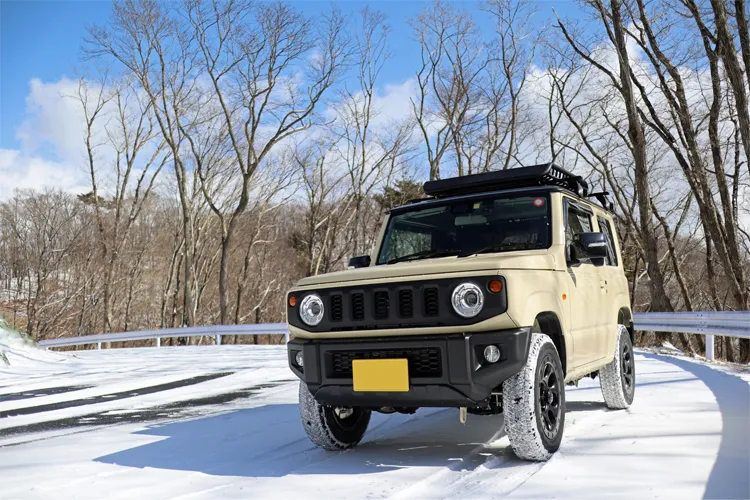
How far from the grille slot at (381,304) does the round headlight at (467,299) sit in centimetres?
46

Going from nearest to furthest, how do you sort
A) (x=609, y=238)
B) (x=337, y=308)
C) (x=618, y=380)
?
1. (x=337, y=308)
2. (x=618, y=380)
3. (x=609, y=238)

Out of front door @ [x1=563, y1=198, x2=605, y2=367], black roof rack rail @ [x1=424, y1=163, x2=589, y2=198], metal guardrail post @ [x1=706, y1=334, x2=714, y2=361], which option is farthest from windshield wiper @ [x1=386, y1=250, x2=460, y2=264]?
metal guardrail post @ [x1=706, y1=334, x2=714, y2=361]

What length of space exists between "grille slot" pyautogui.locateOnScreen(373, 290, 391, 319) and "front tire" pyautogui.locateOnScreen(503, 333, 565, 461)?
2.96 feet

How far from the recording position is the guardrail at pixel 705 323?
9.91 meters

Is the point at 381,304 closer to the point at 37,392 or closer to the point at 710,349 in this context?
the point at 37,392

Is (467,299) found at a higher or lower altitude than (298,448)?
higher

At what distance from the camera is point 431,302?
4.20 metres

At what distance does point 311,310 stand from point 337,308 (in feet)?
0.72

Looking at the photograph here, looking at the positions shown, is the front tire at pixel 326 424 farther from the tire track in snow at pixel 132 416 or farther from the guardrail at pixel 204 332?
the guardrail at pixel 204 332

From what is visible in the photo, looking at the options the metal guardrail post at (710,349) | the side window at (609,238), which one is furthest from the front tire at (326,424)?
the metal guardrail post at (710,349)

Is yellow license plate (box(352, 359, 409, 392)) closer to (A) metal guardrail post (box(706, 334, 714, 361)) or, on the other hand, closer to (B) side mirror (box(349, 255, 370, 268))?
(B) side mirror (box(349, 255, 370, 268))

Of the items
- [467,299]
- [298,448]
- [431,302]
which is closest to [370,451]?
[298,448]

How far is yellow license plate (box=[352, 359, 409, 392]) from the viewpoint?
4.16 m

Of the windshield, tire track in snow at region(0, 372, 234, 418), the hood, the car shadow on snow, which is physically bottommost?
the car shadow on snow
